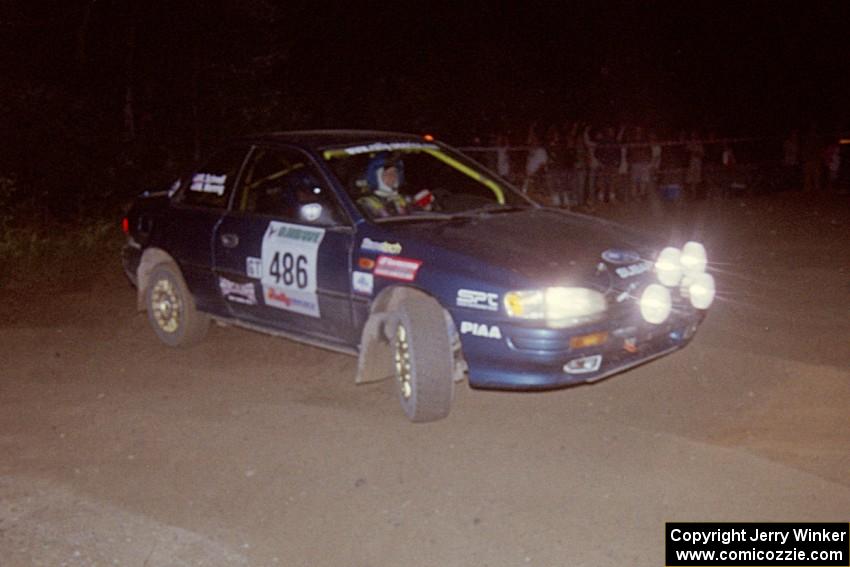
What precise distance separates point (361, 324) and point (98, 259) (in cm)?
676

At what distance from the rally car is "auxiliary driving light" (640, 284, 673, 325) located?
11mm

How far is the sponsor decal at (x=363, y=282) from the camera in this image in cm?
589

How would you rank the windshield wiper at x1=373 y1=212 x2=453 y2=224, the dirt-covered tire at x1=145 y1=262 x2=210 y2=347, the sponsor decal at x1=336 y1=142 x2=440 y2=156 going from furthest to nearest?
the dirt-covered tire at x1=145 y1=262 x2=210 y2=347 < the sponsor decal at x1=336 y1=142 x2=440 y2=156 < the windshield wiper at x1=373 y1=212 x2=453 y2=224

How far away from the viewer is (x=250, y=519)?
14.9 feet

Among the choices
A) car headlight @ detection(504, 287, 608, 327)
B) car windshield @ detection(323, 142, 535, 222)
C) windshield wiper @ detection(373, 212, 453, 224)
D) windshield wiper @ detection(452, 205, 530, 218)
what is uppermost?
car windshield @ detection(323, 142, 535, 222)

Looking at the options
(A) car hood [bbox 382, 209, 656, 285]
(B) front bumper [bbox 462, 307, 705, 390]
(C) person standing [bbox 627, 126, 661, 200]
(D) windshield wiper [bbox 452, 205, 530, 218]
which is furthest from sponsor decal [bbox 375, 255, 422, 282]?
(C) person standing [bbox 627, 126, 661, 200]

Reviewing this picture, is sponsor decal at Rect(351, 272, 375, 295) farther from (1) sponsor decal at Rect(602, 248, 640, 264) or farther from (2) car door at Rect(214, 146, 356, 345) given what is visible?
(1) sponsor decal at Rect(602, 248, 640, 264)

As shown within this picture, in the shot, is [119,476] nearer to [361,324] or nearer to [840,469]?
[361,324]

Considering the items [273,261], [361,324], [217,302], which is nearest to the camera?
[361,324]

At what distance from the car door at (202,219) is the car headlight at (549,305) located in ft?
7.92

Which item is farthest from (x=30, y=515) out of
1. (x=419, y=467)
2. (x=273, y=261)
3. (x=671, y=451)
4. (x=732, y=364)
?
(x=732, y=364)

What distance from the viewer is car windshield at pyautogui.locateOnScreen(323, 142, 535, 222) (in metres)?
6.35

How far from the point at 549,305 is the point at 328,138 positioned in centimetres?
215

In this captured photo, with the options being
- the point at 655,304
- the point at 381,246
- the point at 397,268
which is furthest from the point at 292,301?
the point at 655,304
